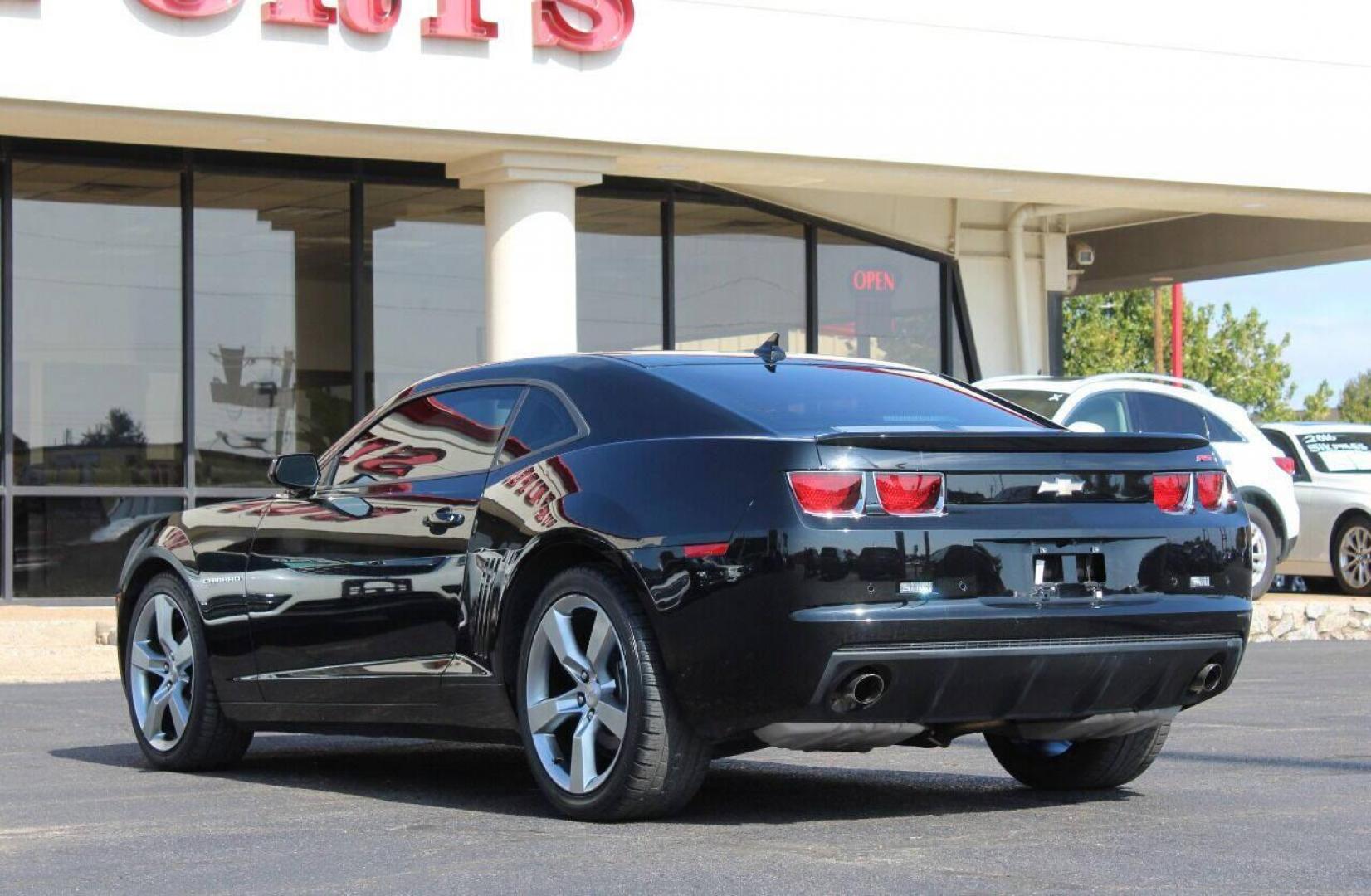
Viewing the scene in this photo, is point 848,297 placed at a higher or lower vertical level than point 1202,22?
lower

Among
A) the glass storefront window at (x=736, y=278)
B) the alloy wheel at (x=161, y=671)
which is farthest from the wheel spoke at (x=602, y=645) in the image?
the glass storefront window at (x=736, y=278)

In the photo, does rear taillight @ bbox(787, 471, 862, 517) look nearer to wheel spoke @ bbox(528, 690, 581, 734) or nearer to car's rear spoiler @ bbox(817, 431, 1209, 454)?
car's rear spoiler @ bbox(817, 431, 1209, 454)

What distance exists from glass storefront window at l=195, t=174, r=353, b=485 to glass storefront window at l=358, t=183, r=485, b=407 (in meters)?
0.27

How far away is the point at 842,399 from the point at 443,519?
1.31 meters

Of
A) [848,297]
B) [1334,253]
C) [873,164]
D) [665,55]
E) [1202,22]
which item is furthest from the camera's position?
[1334,253]

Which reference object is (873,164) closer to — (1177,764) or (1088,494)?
(1177,764)

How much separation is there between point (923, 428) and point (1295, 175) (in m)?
15.8

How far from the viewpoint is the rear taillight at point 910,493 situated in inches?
229

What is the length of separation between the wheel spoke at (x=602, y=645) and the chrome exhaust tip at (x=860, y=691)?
0.70m

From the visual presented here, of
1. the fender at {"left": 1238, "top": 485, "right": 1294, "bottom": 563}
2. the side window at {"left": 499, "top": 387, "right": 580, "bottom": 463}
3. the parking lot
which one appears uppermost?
the side window at {"left": 499, "top": 387, "right": 580, "bottom": 463}

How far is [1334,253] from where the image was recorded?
25.4m

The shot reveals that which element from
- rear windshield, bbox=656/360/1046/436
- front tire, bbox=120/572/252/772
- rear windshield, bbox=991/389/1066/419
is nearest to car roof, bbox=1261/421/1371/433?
rear windshield, bbox=991/389/1066/419

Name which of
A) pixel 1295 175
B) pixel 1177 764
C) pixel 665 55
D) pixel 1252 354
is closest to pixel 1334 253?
pixel 1295 175

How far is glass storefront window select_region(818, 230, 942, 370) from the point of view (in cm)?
2223
